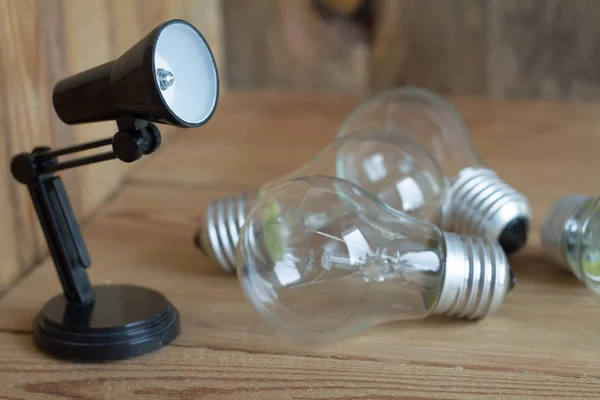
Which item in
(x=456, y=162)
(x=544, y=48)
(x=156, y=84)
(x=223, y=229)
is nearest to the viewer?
(x=156, y=84)

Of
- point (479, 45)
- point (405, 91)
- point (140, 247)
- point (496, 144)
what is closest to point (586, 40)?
point (479, 45)

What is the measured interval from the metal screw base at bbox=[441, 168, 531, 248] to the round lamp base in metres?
0.27

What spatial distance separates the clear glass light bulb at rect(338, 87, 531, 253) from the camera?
0.68 m

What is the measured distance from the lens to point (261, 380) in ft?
1.73

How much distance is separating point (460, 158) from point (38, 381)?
0.48m

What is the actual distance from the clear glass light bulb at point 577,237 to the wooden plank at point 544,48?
0.69 meters

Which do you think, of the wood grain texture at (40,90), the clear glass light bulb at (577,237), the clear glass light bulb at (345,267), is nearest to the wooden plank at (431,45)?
the wood grain texture at (40,90)

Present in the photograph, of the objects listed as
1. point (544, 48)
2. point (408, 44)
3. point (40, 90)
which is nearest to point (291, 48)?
point (408, 44)

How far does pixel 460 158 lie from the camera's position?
0.82 m

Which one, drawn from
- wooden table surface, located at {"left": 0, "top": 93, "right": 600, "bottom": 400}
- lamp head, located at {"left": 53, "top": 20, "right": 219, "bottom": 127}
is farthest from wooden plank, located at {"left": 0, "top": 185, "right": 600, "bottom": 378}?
lamp head, located at {"left": 53, "top": 20, "right": 219, "bottom": 127}

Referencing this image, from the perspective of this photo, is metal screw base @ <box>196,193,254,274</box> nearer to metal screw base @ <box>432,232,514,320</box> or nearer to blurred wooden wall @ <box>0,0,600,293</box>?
metal screw base @ <box>432,232,514,320</box>

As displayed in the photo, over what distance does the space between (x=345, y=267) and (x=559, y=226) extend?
0.67ft

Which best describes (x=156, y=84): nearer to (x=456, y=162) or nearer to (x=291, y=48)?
(x=456, y=162)

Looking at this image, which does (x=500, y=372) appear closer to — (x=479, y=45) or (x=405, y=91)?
(x=405, y=91)
